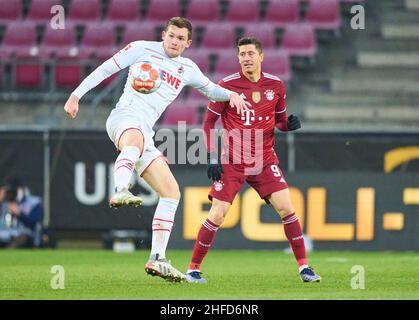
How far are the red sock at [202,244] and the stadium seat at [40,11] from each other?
1088cm

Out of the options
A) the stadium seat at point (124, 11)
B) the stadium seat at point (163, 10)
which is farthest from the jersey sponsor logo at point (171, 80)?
the stadium seat at point (124, 11)

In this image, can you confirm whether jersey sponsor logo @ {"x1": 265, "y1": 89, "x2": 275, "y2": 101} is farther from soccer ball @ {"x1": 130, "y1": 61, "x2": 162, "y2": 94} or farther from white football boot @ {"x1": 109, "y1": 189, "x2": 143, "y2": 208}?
white football boot @ {"x1": 109, "y1": 189, "x2": 143, "y2": 208}

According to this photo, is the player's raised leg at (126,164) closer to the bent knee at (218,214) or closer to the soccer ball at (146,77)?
the soccer ball at (146,77)

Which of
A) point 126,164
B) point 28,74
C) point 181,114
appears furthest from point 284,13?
point 126,164

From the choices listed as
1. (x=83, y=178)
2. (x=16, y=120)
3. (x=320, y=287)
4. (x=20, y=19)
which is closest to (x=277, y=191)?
(x=320, y=287)

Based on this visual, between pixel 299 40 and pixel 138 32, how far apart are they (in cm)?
279

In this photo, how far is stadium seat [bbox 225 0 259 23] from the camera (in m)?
20.0

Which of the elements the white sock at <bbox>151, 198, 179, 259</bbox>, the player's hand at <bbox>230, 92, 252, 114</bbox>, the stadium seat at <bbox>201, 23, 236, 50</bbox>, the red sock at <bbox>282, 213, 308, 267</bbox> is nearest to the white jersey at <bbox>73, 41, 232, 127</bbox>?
the player's hand at <bbox>230, 92, 252, 114</bbox>

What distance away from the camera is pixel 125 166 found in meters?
9.25

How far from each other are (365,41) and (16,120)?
621 centimetres

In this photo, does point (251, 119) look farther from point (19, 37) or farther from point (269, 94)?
point (19, 37)

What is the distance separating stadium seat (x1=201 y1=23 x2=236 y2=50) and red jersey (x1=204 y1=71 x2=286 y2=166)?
9.42 m

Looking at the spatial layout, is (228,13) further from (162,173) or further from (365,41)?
(162,173)

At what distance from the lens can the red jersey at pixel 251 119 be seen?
34.0 ft
